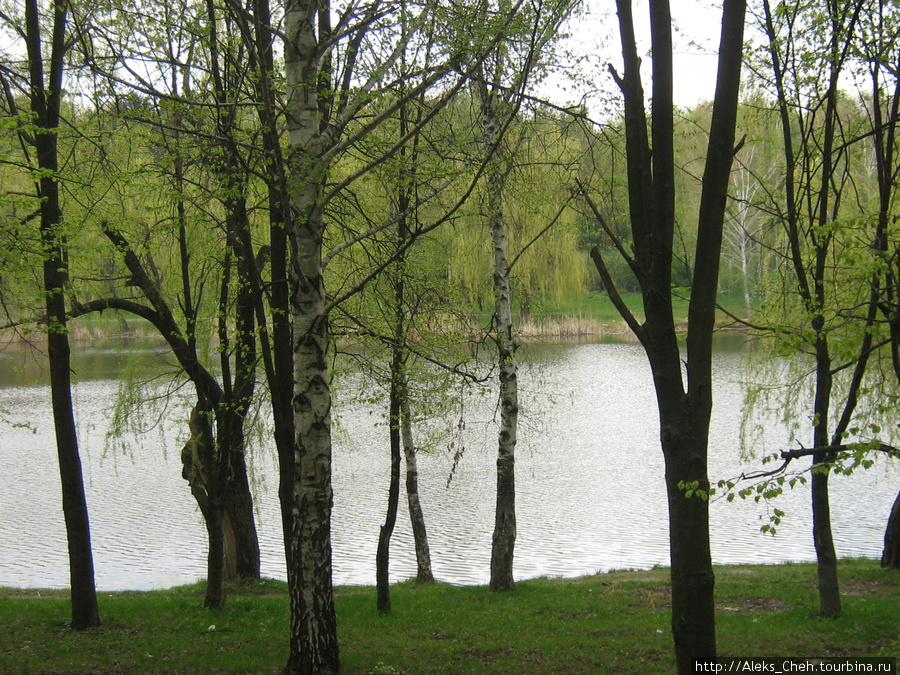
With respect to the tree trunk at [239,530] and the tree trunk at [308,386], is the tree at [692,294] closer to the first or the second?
the tree trunk at [308,386]

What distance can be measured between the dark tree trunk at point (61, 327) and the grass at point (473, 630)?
476 millimetres

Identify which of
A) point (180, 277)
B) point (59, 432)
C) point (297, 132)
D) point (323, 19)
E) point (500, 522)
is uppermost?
point (323, 19)

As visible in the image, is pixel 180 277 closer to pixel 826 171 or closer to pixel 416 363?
pixel 416 363

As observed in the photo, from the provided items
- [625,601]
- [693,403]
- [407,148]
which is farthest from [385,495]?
[693,403]

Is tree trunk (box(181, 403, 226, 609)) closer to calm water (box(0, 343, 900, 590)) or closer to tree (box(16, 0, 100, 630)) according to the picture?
calm water (box(0, 343, 900, 590))

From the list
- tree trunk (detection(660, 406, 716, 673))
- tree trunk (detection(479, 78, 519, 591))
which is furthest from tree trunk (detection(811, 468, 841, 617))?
tree trunk (detection(479, 78, 519, 591))

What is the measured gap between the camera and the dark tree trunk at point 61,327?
6.93 metres

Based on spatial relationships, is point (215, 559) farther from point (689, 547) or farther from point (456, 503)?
point (456, 503)

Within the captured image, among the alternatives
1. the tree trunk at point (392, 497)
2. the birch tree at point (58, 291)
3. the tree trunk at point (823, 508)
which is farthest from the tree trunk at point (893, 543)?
the birch tree at point (58, 291)

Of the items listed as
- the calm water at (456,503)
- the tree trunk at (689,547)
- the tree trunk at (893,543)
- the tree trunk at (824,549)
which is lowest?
the calm water at (456,503)

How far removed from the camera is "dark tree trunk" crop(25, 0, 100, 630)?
6.93m

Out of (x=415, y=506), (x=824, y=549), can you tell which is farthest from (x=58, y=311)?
(x=824, y=549)

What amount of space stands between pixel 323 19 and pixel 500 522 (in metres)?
6.21

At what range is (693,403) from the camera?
381 cm
